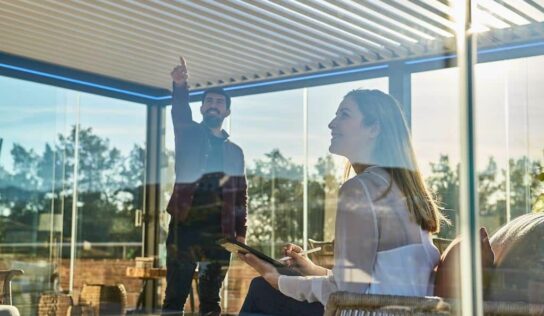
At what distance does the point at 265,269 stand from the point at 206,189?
74cm

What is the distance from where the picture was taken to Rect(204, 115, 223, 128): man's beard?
11.4 ft

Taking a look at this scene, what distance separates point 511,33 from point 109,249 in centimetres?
225

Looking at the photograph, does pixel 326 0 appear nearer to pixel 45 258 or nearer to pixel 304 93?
pixel 304 93

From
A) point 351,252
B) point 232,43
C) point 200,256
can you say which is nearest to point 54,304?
point 200,256

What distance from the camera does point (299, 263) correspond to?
2.96 metres

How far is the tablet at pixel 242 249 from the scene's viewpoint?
299cm

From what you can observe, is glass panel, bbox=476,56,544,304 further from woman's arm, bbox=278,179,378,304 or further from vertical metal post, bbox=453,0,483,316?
woman's arm, bbox=278,179,378,304

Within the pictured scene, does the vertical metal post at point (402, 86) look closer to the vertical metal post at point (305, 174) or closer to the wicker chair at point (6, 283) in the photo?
the vertical metal post at point (305, 174)

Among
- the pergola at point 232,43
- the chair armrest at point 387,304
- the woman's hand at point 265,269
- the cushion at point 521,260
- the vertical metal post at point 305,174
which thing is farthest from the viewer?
the vertical metal post at point 305,174

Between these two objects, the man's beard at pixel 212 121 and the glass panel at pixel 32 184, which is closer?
the man's beard at pixel 212 121

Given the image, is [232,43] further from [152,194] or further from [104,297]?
[104,297]

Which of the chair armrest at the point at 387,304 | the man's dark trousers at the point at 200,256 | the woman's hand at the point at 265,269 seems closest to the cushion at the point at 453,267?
the chair armrest at the point at 387,304

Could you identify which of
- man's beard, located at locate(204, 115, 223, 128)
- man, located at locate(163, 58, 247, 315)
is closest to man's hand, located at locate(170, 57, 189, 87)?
man, located at locate(163, 58, 247, 315)

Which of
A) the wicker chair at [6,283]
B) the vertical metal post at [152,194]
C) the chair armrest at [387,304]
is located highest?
the vertical metal post at [152,194]
